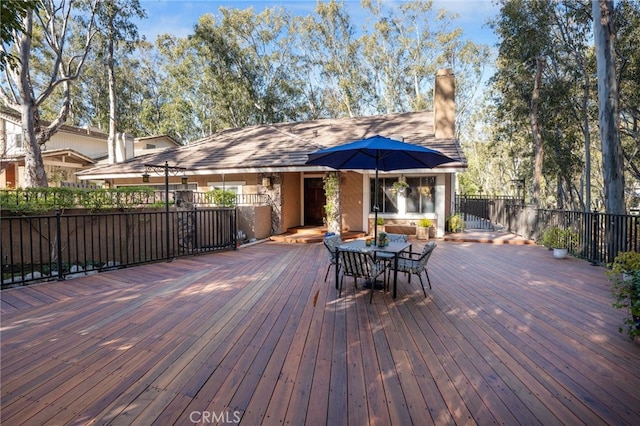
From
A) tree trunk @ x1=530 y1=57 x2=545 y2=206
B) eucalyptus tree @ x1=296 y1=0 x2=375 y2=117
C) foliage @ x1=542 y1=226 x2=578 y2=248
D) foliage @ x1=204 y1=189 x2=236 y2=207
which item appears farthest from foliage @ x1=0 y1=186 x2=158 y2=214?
eucalyptus tree @ x1=296 y1=0 x2=375 y2=117

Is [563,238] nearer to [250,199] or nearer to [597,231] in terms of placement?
[597,231]

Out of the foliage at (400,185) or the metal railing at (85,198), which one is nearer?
the metal railing at (85,198)

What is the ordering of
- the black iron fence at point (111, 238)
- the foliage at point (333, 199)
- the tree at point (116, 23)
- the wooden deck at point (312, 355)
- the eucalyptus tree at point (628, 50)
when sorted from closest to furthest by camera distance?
the wooden deck at point (312, 355) → the black iron fence at point (111, 238) → the foliage at point (333, 199) → the eucalyptus tree at point (628, 50) → the tree at point (116, 23)

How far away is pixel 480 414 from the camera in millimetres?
2033

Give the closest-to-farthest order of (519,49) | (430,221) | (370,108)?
(430,221) → (519,49) → (370,108)

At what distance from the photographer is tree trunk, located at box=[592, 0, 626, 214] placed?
642 centimetres

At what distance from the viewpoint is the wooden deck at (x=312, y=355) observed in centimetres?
208

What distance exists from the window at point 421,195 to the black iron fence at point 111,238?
6.11 meters

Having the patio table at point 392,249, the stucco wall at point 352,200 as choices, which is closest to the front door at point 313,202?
the stucco wall at point 352,200

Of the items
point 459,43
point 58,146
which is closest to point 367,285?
point 58,146

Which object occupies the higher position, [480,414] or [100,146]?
[100,146]

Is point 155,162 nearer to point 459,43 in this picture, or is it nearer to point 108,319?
point 108,319

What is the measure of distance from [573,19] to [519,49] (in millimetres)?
2192

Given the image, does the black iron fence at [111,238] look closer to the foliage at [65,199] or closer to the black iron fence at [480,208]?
the foliage at [65,199]
